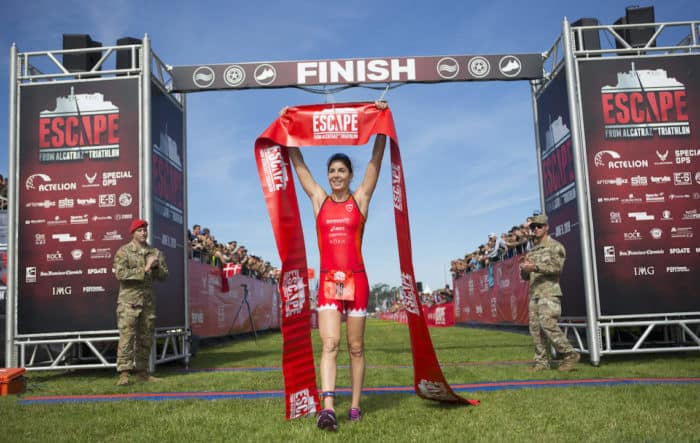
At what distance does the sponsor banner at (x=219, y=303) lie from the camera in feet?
51.5

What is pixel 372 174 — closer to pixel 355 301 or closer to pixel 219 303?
pixel 355 301

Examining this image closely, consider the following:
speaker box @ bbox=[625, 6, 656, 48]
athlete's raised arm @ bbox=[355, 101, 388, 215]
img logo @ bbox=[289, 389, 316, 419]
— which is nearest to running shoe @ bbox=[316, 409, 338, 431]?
img logo @ bbox=[289, 389, 316, 419]

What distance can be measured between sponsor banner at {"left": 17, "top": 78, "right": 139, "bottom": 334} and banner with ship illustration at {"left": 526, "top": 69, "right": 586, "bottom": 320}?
770 cm

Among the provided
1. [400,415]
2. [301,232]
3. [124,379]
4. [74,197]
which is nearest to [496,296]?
[74,197]

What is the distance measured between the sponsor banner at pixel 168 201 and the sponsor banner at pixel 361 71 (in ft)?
2.83

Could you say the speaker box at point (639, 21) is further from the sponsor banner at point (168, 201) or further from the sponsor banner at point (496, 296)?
the sponsor banner at point (168, 201)

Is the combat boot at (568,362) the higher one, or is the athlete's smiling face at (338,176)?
the athlete's smiling face at (338,176)

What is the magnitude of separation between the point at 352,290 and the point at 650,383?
13.4 ft

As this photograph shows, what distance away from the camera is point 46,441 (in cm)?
459

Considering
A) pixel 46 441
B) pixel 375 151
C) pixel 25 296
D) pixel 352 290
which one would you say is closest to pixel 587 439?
pixel 352 290

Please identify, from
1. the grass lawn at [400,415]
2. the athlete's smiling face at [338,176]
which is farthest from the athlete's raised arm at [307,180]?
the grass lawn at [400,415]

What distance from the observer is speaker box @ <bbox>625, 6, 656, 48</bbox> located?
10.9 meters

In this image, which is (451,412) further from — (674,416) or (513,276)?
(513,276)

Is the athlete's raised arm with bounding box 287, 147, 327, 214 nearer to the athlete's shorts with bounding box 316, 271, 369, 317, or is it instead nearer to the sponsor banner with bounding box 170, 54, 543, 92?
the athlete's shorts with bounding box 316, 271, 369, 317
